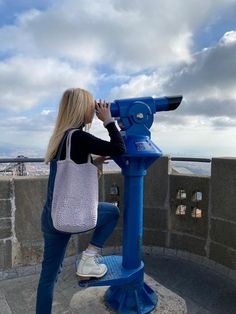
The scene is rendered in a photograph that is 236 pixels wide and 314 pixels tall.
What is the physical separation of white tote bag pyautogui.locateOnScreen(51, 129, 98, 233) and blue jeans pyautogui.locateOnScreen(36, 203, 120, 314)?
21 centimetres

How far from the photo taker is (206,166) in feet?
13.4

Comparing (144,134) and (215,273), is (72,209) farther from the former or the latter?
(215,273)

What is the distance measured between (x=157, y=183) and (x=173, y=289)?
131 cm

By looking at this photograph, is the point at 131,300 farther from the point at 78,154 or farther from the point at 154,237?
the point at 154,237

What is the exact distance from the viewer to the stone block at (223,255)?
366cm

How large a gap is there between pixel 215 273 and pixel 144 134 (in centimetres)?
216

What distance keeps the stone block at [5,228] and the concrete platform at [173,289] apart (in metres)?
0.47

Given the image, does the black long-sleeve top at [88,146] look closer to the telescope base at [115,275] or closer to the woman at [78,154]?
the woman at [78,154]

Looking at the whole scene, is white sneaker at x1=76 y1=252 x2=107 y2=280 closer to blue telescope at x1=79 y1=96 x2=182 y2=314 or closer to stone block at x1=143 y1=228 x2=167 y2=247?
blue telescope at x1=79 y1=96 x2=182 y2=314

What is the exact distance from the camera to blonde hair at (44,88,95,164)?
216 centimetres

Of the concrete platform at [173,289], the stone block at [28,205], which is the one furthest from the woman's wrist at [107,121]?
the stone block at [28,205]

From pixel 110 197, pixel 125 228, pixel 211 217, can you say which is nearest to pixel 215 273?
pixel 211 217

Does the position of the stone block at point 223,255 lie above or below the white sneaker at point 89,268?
below

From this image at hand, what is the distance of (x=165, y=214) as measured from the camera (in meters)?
4.32
